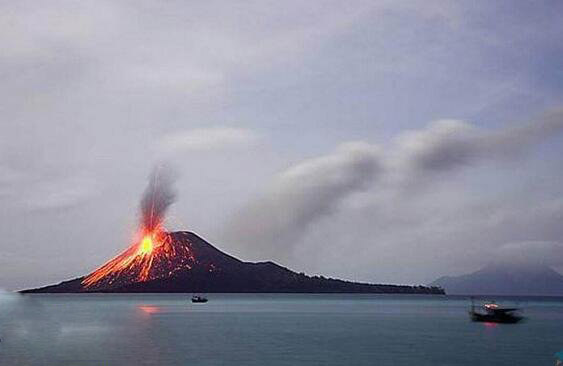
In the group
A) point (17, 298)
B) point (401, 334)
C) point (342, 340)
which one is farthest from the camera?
point (17, 298)

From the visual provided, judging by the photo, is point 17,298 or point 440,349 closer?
point 440,349

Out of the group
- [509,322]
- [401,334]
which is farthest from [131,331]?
[509,322]

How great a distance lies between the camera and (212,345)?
71.8 meters

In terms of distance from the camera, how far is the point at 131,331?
9169cm

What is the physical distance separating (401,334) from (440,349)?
2011 centimetres

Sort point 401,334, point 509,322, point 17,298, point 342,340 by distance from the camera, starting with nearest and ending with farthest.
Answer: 1. point 342,340
2. point 401,334
3. point 509,322
4. point 17,298

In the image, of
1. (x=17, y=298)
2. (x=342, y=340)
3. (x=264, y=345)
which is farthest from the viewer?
(x=17, y=298)

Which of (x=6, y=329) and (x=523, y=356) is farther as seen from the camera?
(x=6, y=329)

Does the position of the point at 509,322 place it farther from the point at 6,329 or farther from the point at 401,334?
the point at 6,329

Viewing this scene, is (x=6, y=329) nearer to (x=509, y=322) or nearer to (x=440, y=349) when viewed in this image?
(x=440, y=349)

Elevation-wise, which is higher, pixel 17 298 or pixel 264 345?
pixel 17 298

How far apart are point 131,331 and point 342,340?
91.4ft

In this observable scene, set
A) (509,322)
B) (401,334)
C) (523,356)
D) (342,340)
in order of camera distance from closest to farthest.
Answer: (523,356)
(342,340)
(401,334)
(509,322)

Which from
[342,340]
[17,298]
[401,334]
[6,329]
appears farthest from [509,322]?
[17,298]
